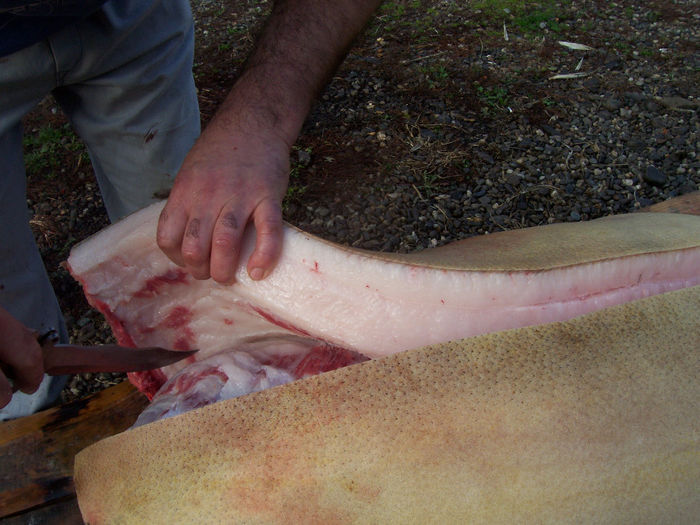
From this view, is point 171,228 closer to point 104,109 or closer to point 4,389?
point 4,389

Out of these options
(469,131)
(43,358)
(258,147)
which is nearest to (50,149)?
(469,131)

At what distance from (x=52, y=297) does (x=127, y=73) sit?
37.0 inches

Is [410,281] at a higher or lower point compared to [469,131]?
higher

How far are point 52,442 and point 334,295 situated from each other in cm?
103

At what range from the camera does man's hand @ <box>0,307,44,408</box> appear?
1047 millimetres

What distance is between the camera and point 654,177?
303 cm

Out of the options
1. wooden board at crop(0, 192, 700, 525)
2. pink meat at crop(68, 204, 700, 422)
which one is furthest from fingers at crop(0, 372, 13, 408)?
wooden board at crop(0, 192, 700, 525)

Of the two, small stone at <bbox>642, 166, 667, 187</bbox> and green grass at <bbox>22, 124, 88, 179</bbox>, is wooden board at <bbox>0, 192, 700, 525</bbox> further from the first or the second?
small stone at <bbox>642, 166, 667, 187</bbox>

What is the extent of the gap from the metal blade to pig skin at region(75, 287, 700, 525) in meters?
0.21

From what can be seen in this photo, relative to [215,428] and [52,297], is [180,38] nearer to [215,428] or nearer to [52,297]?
[52,297]

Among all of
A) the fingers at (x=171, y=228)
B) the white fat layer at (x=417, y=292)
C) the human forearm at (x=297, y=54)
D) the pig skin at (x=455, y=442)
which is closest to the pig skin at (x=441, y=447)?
the pig skin at (x=455, y=442)

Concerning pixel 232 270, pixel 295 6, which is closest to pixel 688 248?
pixel 232 270

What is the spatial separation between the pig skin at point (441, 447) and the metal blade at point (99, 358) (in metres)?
0.21

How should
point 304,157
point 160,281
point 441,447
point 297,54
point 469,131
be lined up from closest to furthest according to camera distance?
1. point 441,447
2. point 160,281
3. point 297,54
4. point 304,157
5. point 469,131
